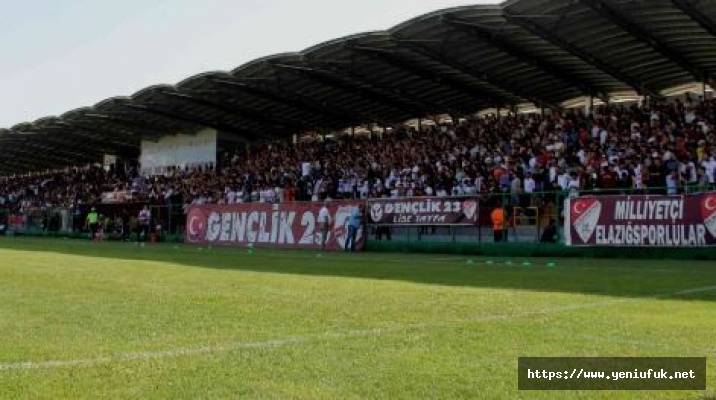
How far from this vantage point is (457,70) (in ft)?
110

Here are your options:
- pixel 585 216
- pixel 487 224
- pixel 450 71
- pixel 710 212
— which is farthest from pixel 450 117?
pixel 710 212

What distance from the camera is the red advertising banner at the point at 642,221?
18812mm

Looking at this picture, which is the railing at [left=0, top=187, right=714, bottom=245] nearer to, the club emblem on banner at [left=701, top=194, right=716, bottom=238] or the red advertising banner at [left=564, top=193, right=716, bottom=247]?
the red advertising banner at [left=564, top=193, right=716, bottom=247]

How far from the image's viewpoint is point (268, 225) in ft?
98.7

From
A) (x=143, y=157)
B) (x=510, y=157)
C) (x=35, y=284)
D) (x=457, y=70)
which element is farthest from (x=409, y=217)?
(x=143, y=157)

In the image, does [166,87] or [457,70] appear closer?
[457,70]

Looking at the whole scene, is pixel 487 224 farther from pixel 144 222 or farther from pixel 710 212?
pixel 144 222

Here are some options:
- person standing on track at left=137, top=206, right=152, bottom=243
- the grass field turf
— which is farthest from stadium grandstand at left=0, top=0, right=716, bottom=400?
person standing on track at left=137, top=206, right=152, bottom=243

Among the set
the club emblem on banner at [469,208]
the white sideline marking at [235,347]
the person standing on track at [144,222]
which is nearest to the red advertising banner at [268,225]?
the person standing on track at [144,222]

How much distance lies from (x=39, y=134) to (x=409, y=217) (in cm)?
3785

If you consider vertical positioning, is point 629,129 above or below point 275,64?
below

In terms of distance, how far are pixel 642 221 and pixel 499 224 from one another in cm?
461

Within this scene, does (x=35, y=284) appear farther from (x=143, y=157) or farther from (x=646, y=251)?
(x=143, y=157)

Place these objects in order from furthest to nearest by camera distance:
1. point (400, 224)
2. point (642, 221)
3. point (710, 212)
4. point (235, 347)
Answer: point (400, 224) < point (642, 221) < point (710, 212) < point (235, 347)
